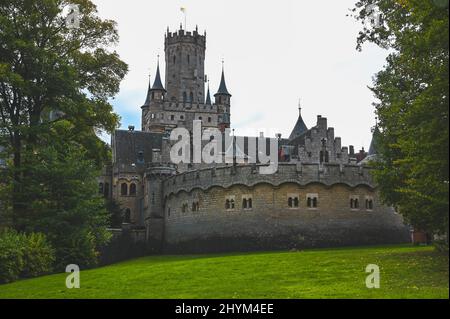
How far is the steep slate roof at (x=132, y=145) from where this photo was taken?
223 ft

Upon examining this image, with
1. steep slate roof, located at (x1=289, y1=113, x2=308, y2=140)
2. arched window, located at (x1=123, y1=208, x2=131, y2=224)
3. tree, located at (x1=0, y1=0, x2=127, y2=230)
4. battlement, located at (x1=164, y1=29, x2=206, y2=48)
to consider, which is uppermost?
battlement, located at (x1=164, y1=29, x2=206, y2=48)

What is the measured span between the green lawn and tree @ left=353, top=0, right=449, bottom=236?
243 centimetres

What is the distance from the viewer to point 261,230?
45.4 m

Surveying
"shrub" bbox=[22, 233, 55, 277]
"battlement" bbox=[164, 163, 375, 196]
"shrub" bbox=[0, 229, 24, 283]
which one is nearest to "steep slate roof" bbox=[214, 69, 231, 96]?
"battlement" bbox=[164, 163, 375, 196]

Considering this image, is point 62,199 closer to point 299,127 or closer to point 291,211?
point 291,211

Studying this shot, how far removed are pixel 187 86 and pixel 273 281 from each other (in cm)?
8473

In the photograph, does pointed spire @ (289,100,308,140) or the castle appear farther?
pointed spire @ (289,100,308,140)

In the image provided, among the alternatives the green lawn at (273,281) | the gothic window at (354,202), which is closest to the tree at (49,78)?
the green lawn at (273,281)

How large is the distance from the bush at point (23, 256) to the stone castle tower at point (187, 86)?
236ft

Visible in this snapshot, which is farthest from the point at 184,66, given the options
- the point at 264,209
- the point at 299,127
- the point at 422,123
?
the point at 422,123

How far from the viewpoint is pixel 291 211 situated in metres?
45.7

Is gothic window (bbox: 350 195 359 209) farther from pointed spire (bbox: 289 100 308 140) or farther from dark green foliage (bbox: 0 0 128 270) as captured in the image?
pointed spire (bbox: 289 100 308 140)

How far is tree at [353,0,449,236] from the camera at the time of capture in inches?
839
